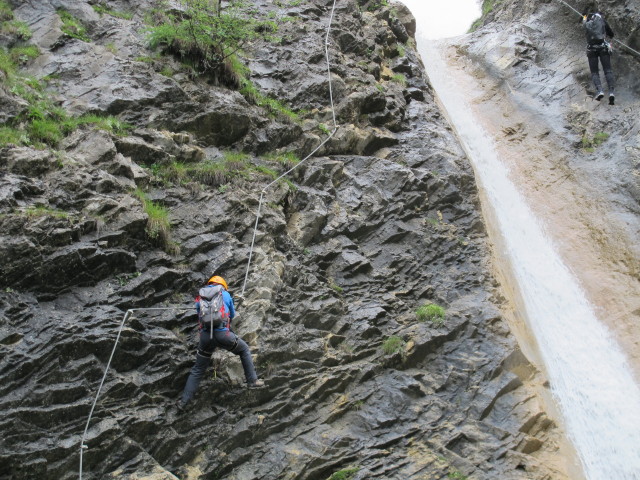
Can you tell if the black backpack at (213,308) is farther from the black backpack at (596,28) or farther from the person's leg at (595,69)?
the black backpack at (596,28)

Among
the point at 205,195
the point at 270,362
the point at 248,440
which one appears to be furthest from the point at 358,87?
the point at 248,440

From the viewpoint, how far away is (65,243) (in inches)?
303

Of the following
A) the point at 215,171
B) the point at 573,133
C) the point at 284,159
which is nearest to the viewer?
the point at 215,171

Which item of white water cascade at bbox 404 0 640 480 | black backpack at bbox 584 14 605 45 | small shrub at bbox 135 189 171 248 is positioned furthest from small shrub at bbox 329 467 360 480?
black backpack at bbox 584 14 605 45

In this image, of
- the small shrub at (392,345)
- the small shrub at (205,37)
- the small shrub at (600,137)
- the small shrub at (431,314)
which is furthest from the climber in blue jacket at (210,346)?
the small shrub at (600,137)

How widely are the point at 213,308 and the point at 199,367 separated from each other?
88 centimetres

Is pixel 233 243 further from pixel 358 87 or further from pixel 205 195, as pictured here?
pixel 358 87

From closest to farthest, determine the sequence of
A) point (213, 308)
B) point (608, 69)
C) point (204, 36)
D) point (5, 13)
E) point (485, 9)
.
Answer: point (213, 308) < point (5, 13) < point (204, 36) < point (608, 69) < point (485, 9)

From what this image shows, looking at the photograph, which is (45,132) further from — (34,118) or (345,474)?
(345,474)

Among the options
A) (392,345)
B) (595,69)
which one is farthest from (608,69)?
(392,345)

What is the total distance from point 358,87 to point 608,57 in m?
8.39

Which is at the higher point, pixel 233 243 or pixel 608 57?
pixel 608 57

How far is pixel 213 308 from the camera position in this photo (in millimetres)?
7352

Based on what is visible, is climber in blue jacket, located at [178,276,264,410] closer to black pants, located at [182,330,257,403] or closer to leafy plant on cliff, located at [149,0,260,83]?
black pants, located at [182,330,257,403]
